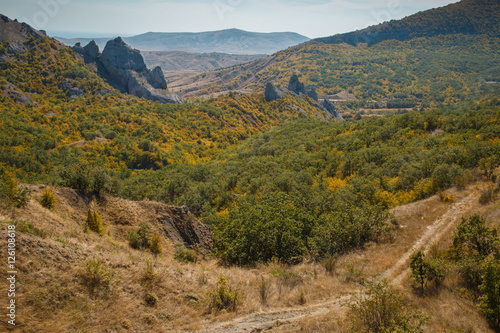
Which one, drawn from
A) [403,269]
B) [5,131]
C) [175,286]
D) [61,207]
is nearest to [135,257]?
[175,286]

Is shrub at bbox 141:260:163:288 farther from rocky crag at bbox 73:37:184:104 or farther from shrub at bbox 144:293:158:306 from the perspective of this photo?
rocky crag at bbox 73:37:184:104

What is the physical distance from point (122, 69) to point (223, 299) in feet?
544

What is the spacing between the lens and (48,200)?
559 inches

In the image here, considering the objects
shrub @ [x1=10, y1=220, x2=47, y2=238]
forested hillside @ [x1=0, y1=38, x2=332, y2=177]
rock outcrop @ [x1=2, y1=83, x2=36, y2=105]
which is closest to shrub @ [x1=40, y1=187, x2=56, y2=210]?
shrub @ [x1=10, y1=220, x2=47, y2=238]

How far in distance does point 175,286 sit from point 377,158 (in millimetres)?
39782

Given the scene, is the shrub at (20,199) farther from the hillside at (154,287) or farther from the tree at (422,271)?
the tree at (422,271)

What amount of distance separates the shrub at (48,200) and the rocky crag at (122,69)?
13929 centimetres

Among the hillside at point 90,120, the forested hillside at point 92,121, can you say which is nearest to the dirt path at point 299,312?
the hillside at point 90,120

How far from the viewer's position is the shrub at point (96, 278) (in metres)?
9.53

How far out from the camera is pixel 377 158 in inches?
1654

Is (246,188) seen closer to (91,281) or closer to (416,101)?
(91,281)

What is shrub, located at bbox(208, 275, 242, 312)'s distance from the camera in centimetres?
1102

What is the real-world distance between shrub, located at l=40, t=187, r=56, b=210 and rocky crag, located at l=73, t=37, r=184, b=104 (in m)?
139

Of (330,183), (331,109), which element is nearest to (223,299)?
(330,183)
